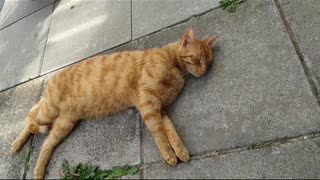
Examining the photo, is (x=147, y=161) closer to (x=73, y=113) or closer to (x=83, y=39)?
(x=73, y=113)

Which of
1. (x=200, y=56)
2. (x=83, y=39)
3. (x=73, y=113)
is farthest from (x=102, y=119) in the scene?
(x=83, y=39)

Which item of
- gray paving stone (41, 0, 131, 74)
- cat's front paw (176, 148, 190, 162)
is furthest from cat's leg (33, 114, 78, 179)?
cat's front paw (176, 148, 190, 162)

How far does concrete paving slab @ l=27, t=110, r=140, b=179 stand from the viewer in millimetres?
3262

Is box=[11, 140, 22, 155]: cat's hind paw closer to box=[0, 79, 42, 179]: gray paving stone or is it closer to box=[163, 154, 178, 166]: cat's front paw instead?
box=[0, 79, 42, 179]: gray paving stone

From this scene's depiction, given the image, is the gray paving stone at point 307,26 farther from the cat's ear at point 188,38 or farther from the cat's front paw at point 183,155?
the cat's front paw at point 183,155

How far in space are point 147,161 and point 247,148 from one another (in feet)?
2.79

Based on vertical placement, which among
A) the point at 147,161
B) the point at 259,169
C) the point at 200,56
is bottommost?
the point at 259,169

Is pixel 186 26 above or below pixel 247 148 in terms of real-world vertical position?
above

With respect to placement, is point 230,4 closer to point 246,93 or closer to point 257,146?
point 246,93

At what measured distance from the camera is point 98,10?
490 cm

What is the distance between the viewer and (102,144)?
11.2ft

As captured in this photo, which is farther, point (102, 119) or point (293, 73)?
point (102, 119)

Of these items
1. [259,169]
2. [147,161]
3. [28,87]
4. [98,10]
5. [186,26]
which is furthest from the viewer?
[98,10]

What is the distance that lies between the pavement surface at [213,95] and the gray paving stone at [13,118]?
0.04 feet
